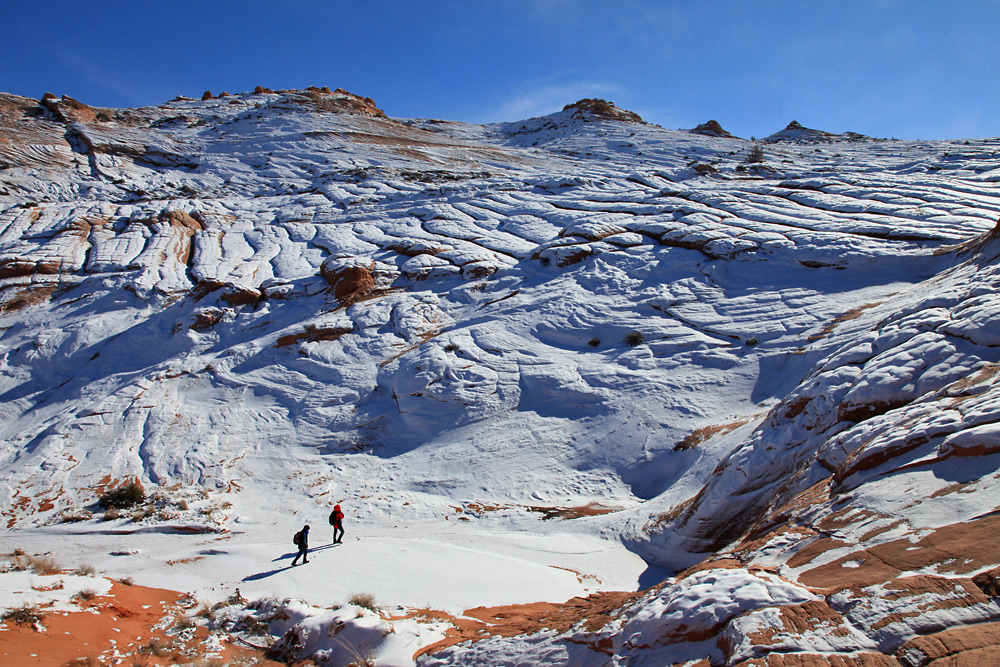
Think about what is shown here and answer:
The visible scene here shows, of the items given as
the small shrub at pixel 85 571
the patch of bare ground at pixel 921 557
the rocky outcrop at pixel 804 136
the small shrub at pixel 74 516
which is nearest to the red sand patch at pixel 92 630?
the small shrub at pixel 85 571

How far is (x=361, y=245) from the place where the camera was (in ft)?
78.2

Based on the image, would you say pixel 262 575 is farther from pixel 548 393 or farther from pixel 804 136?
pixel 804 136

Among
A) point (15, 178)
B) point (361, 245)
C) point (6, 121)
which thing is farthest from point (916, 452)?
point (6, 121)

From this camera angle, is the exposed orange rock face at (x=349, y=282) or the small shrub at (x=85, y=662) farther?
the exposed orange rock face at (x=349, y=282)

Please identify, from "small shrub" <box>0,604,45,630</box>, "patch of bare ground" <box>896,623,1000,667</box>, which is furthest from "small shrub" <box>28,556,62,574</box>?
"patch of bare ground" <box>896,623,1000,667</box>

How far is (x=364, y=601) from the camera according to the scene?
7.11 metres

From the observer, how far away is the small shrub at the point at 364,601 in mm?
7027

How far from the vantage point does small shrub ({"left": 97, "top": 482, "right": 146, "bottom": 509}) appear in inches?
456

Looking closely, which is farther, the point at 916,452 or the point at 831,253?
the point at 831,253

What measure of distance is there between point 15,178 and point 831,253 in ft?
144

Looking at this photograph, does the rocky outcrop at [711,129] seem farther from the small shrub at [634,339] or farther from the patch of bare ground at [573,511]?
the patch of bare ground at [573,511]

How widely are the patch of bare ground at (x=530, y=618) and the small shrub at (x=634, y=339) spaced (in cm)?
934

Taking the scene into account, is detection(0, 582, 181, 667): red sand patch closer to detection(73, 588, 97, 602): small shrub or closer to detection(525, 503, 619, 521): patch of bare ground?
detection(73, 588, 97, 602): small shrub

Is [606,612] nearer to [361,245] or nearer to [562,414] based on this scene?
[562,414]
